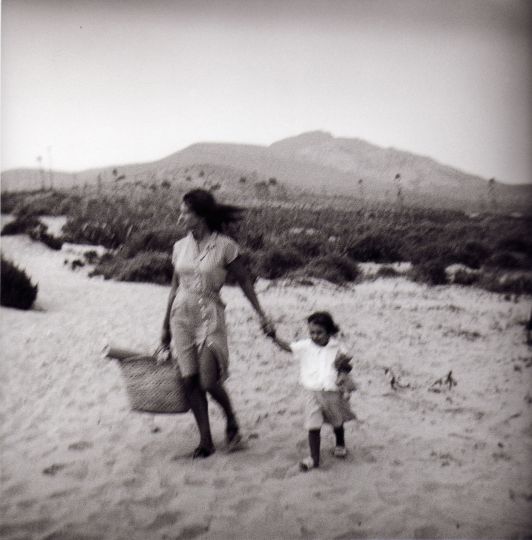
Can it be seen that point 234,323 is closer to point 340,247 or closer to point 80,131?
point 340,247

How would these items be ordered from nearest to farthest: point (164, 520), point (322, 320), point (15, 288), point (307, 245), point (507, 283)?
point (164, 520), point (322, 320), point (15, 288), point (507, 283), point (307, 245)

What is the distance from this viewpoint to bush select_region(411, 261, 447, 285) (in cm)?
433

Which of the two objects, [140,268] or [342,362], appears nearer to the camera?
[342,362]

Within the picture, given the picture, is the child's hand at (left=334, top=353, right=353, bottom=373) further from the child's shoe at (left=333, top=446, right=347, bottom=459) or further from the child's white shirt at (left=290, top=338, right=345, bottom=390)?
the child's shoe at (left=333, top=446, right=347, bottom=459)

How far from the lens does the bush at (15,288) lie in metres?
4.06

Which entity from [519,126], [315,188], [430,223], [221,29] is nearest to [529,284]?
[430,223]

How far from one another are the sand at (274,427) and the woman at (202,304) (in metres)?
0.36

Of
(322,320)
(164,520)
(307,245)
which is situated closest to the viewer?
(164,520)

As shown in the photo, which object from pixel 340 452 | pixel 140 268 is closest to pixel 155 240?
pixel 140 268

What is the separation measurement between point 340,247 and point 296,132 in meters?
0.77

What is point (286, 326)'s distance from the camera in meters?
4.19

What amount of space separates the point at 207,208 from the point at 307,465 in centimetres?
145

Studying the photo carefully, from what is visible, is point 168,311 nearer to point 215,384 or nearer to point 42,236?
point 215,384

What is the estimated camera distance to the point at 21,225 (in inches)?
163
